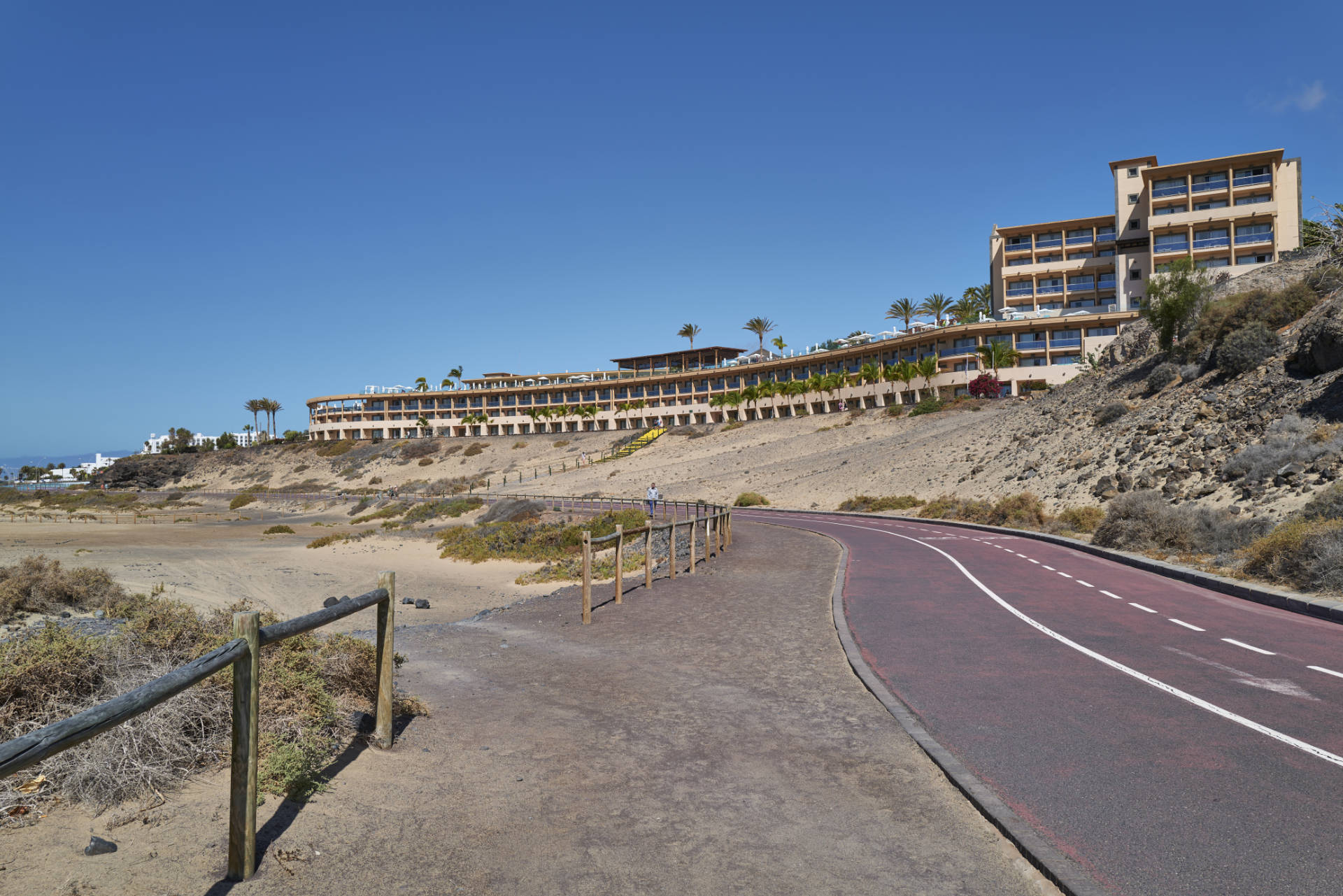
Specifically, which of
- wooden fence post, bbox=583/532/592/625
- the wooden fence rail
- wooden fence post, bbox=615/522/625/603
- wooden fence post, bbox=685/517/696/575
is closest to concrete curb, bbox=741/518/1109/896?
the wooden fence rail

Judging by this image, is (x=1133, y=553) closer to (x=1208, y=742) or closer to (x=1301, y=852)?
(x=1208, y=742)

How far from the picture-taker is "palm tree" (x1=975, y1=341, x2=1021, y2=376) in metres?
74.5

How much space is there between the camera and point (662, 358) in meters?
133

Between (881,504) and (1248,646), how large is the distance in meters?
36.0

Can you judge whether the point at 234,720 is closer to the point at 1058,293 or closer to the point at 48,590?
the point at 48,590

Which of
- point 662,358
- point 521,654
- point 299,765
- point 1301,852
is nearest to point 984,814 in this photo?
point 1301,852

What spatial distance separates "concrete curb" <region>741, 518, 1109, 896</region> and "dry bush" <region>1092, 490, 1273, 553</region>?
13.3m

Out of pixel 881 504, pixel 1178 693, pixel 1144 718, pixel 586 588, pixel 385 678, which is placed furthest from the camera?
pixel 881 504

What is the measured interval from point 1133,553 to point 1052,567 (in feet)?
8.94

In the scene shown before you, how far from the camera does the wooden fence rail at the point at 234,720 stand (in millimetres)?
2691

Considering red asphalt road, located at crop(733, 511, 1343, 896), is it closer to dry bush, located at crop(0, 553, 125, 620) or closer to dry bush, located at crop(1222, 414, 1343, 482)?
dry bush, located at crop(1222, 414, 1343, 482)

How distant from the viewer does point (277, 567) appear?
82.3ft

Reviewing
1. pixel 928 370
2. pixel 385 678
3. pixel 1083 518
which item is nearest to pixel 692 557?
pixel 385 678

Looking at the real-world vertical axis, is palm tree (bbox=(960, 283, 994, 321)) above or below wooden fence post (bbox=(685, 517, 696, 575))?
above
